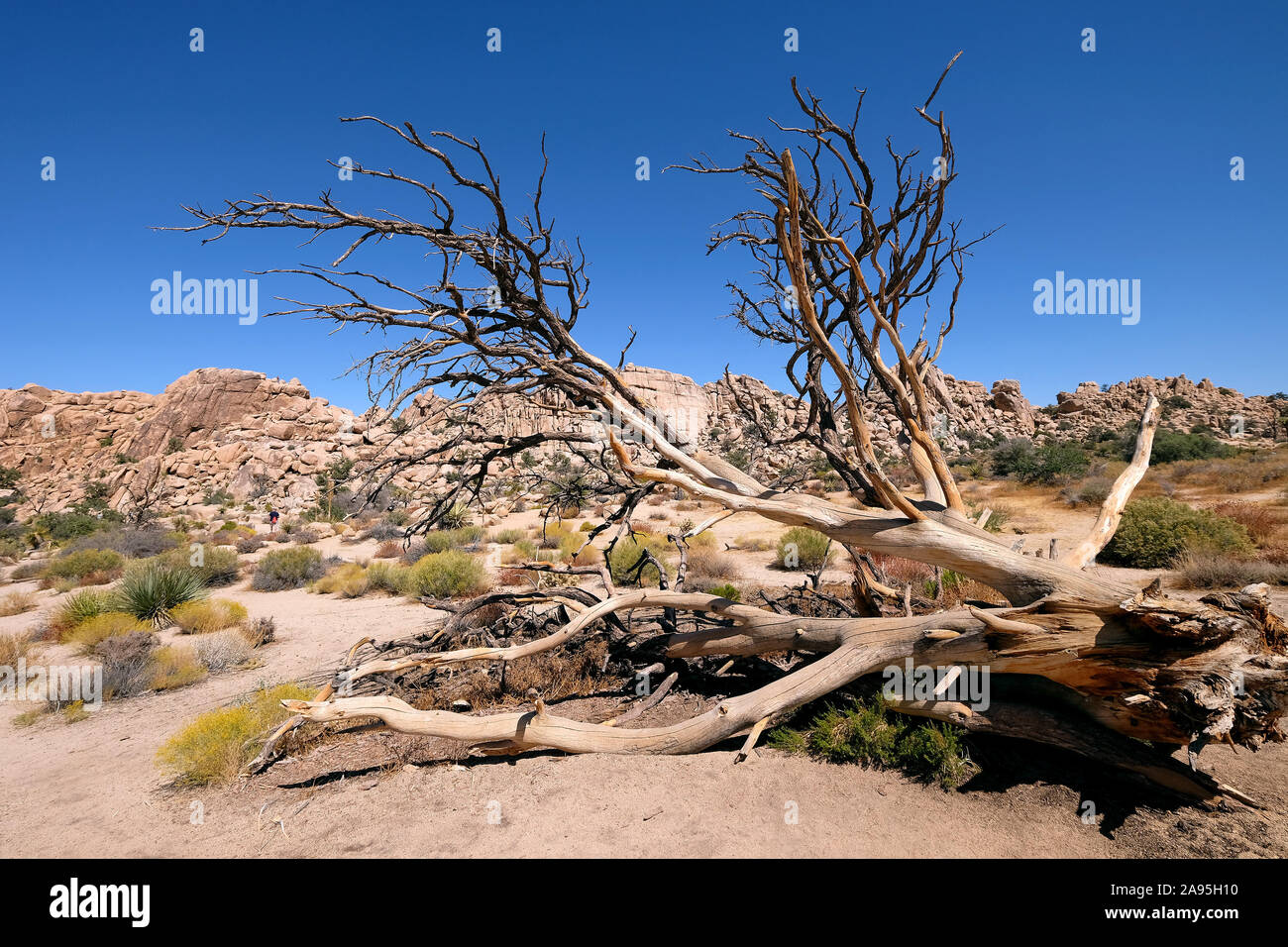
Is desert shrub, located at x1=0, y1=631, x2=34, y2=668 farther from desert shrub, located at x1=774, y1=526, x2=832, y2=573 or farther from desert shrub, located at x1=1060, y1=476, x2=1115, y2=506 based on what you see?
desert shrub, located at x1=1060, y1=476, x2=1115, y2=506

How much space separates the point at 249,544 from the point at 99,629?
1066cm

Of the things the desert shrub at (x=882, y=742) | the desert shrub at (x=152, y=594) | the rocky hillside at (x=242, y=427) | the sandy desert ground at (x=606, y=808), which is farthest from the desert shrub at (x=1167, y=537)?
the rocky hillside at (x=242, y=427)

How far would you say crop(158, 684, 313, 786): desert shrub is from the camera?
4090 mm

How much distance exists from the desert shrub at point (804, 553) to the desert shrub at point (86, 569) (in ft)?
50.0

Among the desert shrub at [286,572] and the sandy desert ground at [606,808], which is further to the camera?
the desert shrub at [286,572]

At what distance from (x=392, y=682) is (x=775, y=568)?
9.12 m

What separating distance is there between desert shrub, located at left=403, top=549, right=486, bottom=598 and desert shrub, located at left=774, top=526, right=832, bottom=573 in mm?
6494

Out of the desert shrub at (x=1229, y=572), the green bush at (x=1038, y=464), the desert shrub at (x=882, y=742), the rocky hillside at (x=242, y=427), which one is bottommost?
the desert shrub at (x=882, y=742)

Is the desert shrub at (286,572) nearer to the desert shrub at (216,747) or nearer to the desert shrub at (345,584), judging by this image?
the desert shrub at (345,584)

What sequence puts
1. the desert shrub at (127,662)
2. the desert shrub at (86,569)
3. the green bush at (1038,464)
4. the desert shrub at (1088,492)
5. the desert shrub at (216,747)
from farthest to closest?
1. the green bush at (1038,464)
2. the desert shrub at (1088,492)
3. the desert shrub at (86,569)
4. the desert shrub at (127,662)
5. the desert shrub at (216,747)

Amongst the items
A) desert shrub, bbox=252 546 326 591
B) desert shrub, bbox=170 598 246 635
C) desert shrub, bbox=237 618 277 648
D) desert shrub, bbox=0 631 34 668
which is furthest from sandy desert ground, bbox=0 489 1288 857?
desert shrub, bbox=252 546 326 591

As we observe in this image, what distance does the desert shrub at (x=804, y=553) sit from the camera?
484 inches
